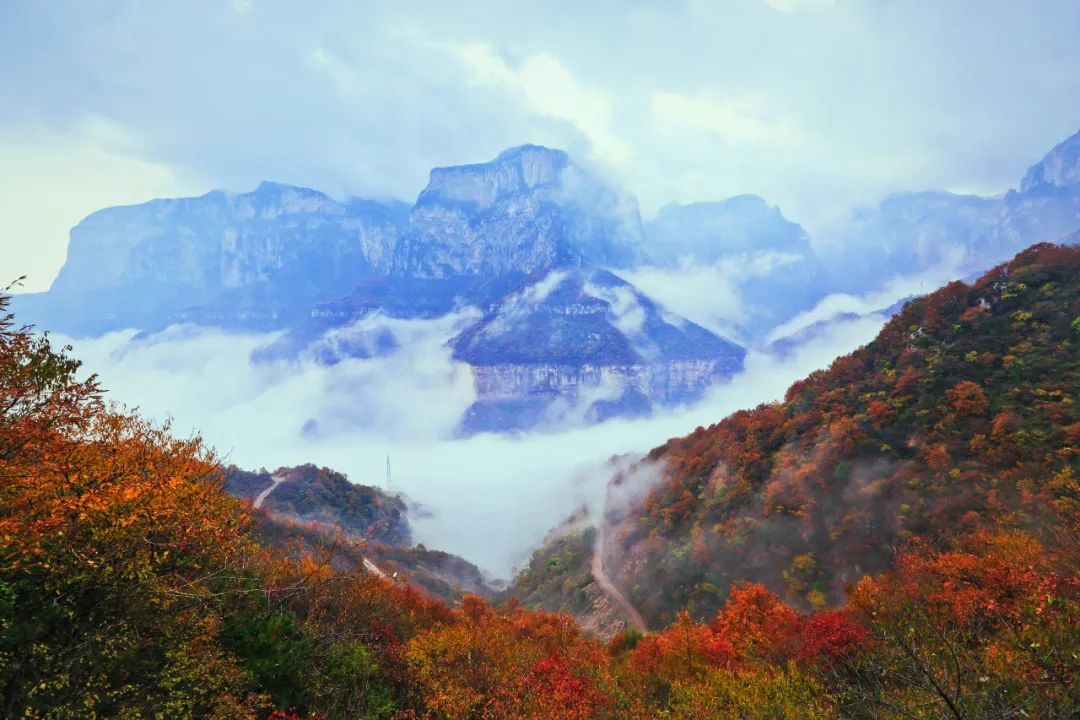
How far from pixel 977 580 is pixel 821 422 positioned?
36894 millimetres

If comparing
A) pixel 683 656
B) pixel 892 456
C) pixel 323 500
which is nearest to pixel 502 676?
pixel 683 656

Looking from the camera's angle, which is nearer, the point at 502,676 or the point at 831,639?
the point at 831,639

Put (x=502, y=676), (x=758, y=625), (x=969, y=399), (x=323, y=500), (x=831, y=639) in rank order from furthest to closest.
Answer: (x=323, y=500)
(x=969, y=399)
(x=758, y=625)
(x=502, y=676)
(x=831, y=639)

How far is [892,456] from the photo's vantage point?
49.2 metres

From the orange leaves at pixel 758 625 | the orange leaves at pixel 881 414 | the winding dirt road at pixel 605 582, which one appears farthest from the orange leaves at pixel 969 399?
the winding dirt road at pixel 605 582

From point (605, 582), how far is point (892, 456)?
4025 cm

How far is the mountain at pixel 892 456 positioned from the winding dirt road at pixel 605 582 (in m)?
1.32

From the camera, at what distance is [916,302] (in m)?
64.8

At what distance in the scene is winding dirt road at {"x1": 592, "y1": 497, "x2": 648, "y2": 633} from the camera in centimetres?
5985

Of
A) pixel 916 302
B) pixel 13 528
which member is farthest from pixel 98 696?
pixel 916 302

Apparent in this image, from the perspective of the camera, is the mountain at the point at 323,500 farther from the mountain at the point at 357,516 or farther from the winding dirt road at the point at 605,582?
the winding dirt road at the point at 605,582

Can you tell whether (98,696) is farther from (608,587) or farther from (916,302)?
(916,302)

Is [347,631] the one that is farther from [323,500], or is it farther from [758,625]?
[323,500]

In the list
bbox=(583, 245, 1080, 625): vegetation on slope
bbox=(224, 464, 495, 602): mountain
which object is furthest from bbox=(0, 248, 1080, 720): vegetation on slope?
bbox=(224, 464, 495, 602): mountain
